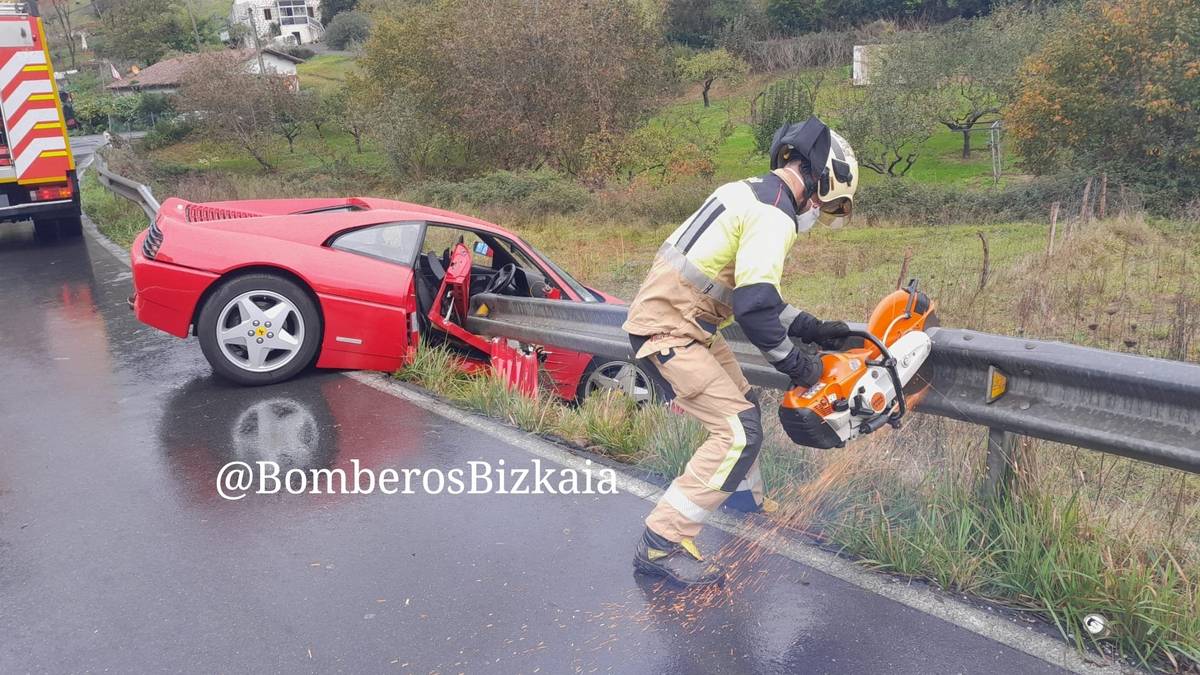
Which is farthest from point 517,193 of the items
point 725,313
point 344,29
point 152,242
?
point 344,29

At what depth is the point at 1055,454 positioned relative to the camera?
4637 millimetres

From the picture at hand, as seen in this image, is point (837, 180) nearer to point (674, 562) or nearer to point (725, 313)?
point (725, 313)

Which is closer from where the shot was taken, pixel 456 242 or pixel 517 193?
pixel 456 242

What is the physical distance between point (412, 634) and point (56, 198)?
536 inches

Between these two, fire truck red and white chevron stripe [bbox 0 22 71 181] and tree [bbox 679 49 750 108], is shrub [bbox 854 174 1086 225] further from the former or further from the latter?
tree [bbox 679 49 750 108]

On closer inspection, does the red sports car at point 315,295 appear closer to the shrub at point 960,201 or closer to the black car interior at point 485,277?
the black car interior at point 485,277

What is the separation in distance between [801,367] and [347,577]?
2.03 m

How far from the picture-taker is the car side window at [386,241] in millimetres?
7098

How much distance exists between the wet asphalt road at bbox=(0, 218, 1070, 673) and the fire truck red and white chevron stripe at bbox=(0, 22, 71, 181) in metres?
9.72

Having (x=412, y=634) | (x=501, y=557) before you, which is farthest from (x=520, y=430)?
(x=412, y=634)

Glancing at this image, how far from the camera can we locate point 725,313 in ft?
13.8

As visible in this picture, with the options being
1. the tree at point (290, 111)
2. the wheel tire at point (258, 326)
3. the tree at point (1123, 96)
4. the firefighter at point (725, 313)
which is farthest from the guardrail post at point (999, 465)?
the tree at point (290, 111)

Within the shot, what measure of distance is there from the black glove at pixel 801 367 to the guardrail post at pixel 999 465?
2.57 ft

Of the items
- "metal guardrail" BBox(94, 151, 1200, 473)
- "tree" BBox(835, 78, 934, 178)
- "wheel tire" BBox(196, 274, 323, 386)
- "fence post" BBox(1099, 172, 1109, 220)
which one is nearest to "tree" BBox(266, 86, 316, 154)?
"tree" BBox(835, 78, 934, 178)
